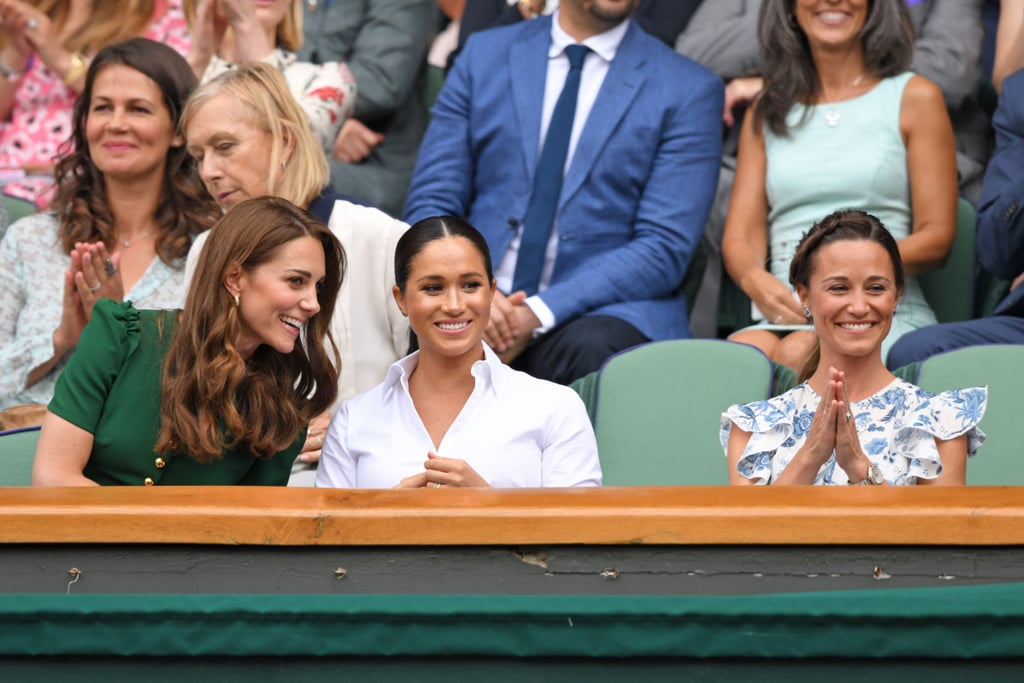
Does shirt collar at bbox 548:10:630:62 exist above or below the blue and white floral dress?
above

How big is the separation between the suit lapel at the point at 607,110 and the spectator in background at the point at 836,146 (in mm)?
310

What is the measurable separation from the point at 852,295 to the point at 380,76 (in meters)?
2.02

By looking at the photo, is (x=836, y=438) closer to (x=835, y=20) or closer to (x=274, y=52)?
(x=835, y=20)

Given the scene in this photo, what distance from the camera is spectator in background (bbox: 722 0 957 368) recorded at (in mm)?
3453

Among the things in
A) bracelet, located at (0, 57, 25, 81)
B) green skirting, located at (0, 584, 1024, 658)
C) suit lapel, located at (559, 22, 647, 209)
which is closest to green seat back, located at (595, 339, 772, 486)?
suit lapel, located at (559, 22, 647, 209)

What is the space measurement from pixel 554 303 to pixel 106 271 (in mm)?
968

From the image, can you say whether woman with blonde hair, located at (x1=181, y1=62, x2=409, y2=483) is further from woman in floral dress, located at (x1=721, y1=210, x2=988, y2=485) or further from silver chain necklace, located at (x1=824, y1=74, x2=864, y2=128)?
silver chain necklace, located at (x1=824, y1=74, x2=864, y2=128)

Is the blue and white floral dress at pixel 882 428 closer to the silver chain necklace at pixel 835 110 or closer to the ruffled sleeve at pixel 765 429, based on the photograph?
the ruffled sleeve at pixel 765 429

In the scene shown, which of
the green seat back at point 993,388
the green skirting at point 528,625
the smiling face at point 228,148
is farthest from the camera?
the smiling face at point 228,148

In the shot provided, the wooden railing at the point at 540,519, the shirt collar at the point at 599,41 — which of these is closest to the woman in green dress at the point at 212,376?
the wooden railing at the point at 540,519

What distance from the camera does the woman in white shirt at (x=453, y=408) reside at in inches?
93.2

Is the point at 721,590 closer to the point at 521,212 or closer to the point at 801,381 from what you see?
the point at 801,381

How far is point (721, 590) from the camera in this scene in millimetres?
1580

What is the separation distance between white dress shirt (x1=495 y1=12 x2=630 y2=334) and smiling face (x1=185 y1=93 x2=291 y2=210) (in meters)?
0.67
